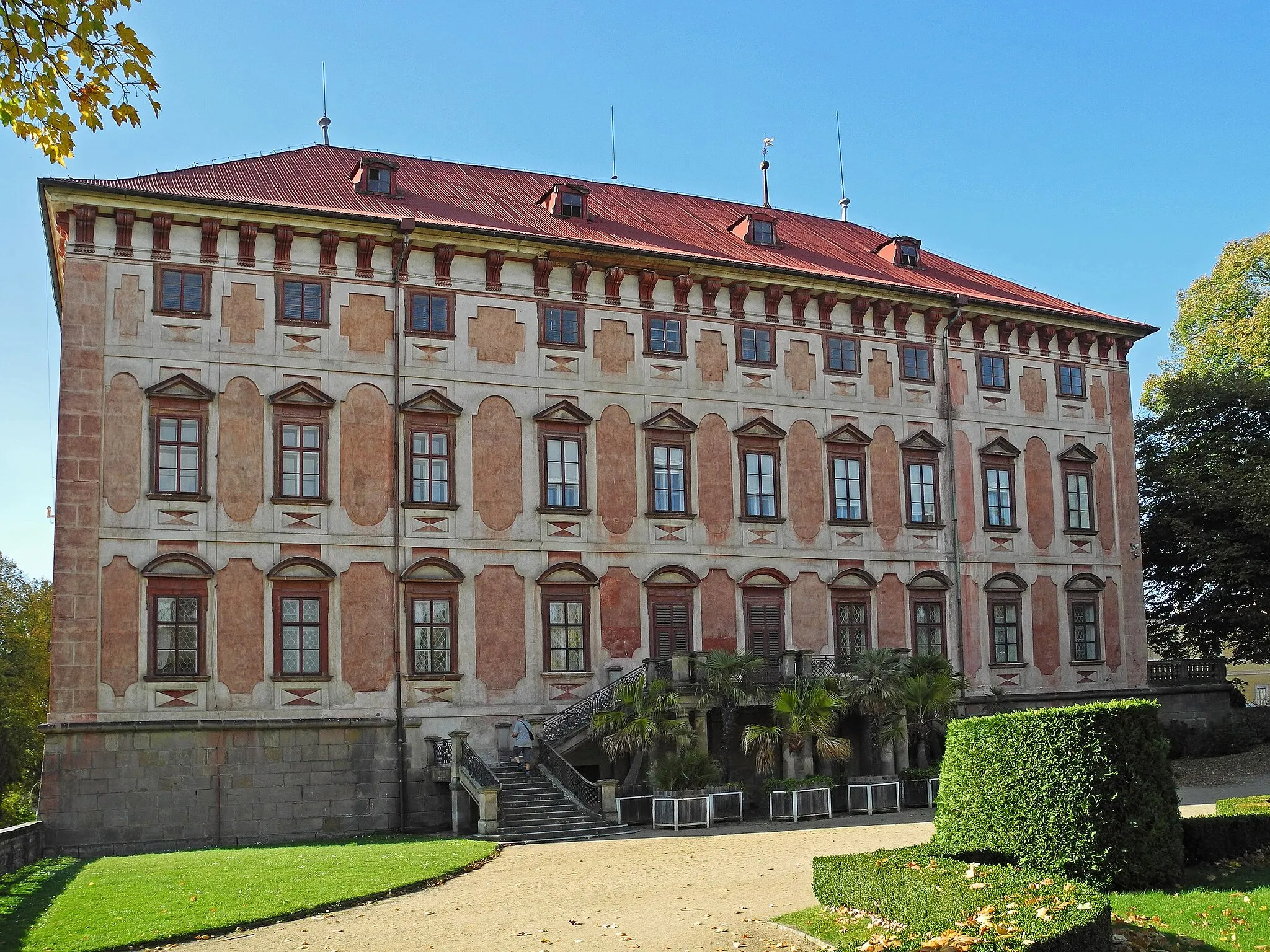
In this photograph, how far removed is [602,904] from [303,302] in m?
17.8

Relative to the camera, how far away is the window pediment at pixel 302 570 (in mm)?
29141

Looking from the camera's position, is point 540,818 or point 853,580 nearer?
point 540,818

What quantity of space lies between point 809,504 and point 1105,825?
62.7 feet

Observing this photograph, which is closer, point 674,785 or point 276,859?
point 276,859

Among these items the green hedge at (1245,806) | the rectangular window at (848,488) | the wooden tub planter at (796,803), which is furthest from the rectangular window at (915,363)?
the green hedge at (1245,806)

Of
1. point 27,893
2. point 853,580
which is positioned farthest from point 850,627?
point 27,893

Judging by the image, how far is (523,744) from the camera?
29.0 m

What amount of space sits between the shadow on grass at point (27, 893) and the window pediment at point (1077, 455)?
→ 2752 centimetres

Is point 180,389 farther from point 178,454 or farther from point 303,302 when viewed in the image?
point 303,302

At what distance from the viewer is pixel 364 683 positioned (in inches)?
1160

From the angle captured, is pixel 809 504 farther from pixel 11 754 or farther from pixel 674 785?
pixel 11 754

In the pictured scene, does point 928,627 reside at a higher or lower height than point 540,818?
higher

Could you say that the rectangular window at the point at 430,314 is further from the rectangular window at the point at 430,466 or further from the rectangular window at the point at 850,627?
the rectangular window at the point at 850,627

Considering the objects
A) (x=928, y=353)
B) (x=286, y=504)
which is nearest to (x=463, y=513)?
(x=286, y=504)
